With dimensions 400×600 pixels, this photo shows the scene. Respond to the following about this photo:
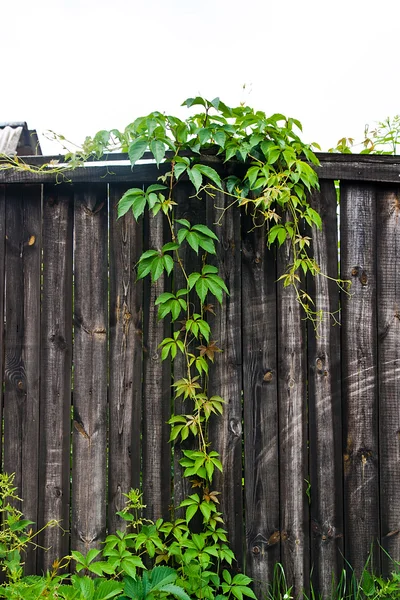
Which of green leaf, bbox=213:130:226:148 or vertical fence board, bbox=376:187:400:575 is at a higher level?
green leaf, bbox=213:130:226:148

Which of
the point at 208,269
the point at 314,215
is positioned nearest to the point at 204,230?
the point at 208,269

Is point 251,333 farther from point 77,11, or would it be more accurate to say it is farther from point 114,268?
point 77,11

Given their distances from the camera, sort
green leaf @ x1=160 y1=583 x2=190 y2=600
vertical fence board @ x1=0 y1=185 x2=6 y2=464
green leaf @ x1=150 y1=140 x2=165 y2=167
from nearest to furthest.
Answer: green leaf @ x1=160 y1=583 x2=190 y2=600 < green leaf @ x1=150 y1=140 x2=165 y2=167 < vertical fence board @ x1=0 y1=185 x2=6 y2=464

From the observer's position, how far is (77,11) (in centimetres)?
324

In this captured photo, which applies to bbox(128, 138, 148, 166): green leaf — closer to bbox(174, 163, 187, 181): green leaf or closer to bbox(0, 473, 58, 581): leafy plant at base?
bbox(174, 163, 187, 181): green leaf

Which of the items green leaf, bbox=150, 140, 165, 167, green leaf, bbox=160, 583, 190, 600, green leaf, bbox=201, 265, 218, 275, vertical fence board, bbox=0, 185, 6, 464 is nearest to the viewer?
green leaf, bbox=160, 583, 190, 600

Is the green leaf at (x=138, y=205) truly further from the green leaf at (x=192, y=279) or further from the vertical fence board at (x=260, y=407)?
the vertical fence board at (x=260, y=407)

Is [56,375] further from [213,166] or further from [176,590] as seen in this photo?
[213,166]

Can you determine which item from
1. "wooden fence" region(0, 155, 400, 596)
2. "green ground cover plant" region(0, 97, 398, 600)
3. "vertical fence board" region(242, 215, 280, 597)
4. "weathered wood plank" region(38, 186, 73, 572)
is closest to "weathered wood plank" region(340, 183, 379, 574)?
"wooden fence" region(0, 155, 400, 596)

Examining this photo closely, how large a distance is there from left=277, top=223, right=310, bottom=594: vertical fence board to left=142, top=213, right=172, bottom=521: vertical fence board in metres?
0.53

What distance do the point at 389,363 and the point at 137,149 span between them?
1.53 metres

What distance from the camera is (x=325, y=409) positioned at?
1952 mm

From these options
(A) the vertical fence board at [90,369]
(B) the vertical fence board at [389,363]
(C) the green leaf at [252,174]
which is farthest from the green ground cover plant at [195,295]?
(B) the vertical fence board at [389,363]

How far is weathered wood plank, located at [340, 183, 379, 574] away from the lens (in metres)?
1.96
